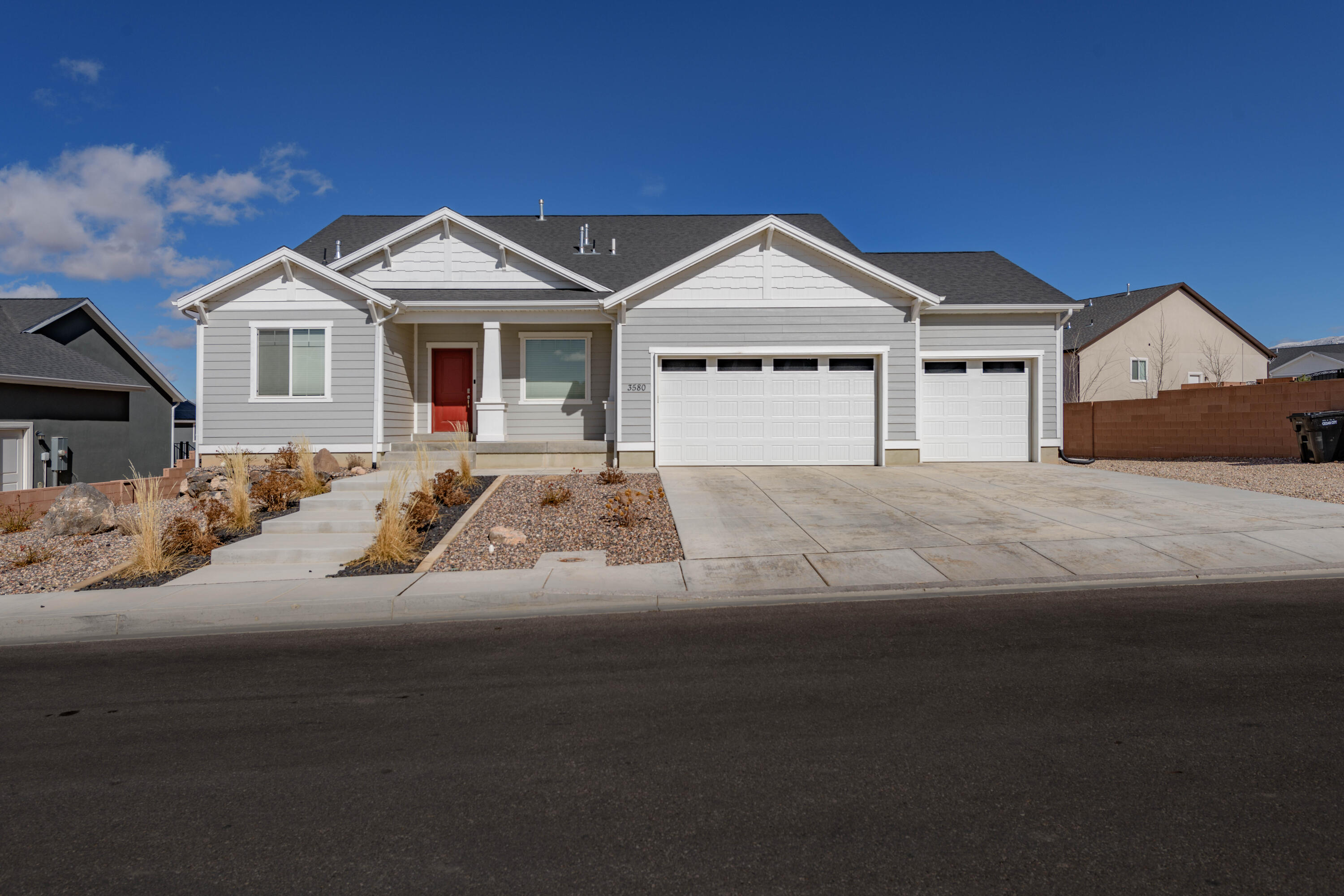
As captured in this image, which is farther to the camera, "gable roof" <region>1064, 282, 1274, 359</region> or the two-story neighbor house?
"gable roof" <region>1064, 282, 1274, 359</region>

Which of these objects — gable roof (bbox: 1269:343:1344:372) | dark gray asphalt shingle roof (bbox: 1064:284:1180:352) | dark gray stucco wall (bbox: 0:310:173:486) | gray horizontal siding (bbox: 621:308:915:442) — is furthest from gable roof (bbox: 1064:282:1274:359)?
dark gray stucco wall (bbox: 0:310:173:486)

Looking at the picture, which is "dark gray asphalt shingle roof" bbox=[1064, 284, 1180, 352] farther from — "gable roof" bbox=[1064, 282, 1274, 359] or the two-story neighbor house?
the two-story neighbor house

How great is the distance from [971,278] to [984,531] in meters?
10.8

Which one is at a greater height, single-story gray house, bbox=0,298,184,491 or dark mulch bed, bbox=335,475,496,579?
single-story gray house, bbox=0,298,184,491

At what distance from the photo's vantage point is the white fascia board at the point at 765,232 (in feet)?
53.2

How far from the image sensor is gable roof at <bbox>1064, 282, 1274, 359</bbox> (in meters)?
33.9

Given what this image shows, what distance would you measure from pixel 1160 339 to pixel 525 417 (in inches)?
1206

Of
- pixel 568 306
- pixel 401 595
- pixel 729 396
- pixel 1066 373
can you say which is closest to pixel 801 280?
pixel 729 396

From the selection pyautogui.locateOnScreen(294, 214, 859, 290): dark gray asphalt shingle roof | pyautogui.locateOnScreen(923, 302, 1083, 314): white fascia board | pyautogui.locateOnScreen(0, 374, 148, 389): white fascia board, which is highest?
pyautogui.locateOnScreen(294, 214, 859, 290): dark gray asphalt shingle roof

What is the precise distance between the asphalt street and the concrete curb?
0.80 meters

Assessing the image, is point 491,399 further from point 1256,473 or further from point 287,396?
point 1256,473

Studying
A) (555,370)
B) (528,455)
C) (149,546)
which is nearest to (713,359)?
(555,370)

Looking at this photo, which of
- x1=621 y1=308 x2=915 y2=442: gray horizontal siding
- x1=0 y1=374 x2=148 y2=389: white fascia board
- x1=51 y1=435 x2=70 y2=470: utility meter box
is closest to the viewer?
x1=621 y1=308 x2=915 y2=442: gray horizontal siding

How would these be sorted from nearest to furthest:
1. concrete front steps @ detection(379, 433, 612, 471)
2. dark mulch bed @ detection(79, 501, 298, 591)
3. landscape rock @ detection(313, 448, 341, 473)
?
1. dark mulch bed @ detection(79, 501, 298, 591)
2. landscape rock @ detection(313, 448, 341, 473)
3. concrete front steps @ detection(379, 433, 612, 471)
